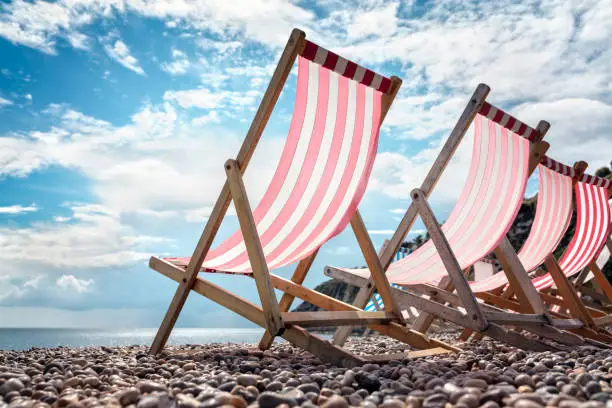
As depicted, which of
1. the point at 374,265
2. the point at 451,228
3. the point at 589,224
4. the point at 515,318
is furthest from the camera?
the point at 589,224

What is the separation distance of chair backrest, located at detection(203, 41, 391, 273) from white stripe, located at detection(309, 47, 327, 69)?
163mm

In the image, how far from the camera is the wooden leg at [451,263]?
4125 mm

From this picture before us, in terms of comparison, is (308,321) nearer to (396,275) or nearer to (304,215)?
(304,215)

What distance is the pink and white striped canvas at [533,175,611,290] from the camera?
688cm

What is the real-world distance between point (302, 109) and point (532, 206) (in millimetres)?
29419

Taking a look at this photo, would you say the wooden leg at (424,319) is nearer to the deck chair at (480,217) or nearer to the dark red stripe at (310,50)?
the deck chair at (480,217)

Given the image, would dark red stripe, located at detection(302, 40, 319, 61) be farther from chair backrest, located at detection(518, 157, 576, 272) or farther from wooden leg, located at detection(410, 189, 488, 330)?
chair backrest, located at detection(518, 157, 576, 272)

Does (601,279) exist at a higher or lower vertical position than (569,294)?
higher

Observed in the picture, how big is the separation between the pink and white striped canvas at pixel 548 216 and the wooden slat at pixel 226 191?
3.54 m

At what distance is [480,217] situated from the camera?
5133 mm

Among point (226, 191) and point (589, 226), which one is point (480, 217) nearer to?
point (226, 191)

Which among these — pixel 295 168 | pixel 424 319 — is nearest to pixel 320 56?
pixel 295 168

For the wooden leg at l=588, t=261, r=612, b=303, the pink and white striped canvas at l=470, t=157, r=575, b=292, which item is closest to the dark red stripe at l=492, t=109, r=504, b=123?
the pink and white striped canvas at l=470, t=157, r=575, b=292

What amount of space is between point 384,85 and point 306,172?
0.81 meters
